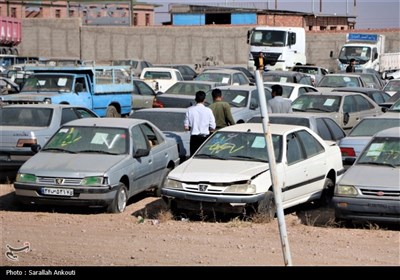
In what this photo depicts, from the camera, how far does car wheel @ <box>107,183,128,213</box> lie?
13.3 meters

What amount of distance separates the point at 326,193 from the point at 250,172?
2.30 m

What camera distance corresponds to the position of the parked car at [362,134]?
631 inches

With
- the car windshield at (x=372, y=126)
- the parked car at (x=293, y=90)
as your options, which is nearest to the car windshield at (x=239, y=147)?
the car windshield at (x=372, y=126)

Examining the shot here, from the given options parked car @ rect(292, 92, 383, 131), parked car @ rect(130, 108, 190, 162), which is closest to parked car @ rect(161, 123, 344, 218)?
parked car @ rect(130, 108, 190, 162)

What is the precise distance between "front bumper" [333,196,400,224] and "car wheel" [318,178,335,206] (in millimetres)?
1980

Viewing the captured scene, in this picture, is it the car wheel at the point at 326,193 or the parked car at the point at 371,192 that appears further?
the car wheel at the point at 326,193

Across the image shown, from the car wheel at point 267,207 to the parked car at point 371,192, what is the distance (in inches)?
35.2

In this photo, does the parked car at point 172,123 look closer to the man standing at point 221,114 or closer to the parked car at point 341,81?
the man standing at point 221,114

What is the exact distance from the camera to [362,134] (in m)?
16.6

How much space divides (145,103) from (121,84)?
2909 millimetres

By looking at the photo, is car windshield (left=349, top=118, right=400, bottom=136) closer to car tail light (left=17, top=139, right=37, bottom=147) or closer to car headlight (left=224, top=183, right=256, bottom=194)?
car headlight (left=224, top=183, right=256, bottom=194)

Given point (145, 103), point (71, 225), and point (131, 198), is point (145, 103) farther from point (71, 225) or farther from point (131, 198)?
point (71, 225)

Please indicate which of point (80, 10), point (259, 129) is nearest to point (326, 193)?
point (259, 129)

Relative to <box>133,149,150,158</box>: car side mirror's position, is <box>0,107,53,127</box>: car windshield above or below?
above
